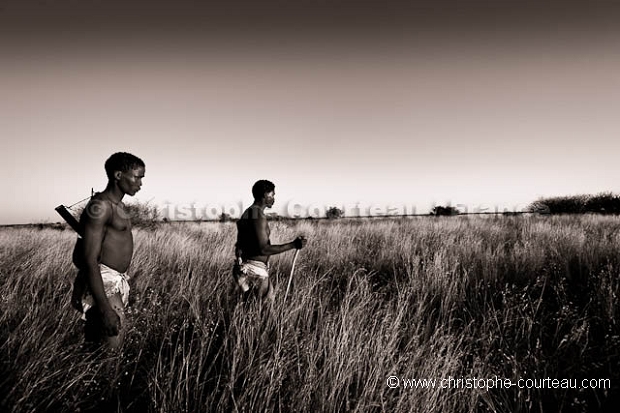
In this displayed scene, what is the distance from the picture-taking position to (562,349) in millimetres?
3115

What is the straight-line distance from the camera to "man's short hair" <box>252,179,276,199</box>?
3785 mm

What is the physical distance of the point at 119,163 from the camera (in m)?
2.43

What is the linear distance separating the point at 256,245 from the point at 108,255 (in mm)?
A: 1594

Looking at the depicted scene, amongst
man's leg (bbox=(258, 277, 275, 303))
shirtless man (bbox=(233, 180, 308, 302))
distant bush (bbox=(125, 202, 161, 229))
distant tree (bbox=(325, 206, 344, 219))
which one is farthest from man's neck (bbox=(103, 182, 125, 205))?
distant tree (bbox=(325, 206, 344, 219))

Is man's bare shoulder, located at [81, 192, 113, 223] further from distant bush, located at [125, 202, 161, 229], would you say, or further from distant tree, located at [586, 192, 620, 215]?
distant tree, located at [586, 192, 620, 215]

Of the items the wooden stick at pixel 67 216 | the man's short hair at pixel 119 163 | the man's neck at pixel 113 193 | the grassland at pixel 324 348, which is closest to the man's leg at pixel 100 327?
the grassland at pixel 324 348

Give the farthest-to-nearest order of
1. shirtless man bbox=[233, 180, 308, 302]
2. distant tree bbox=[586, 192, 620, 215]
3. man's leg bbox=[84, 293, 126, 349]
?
distant tree bbox=[586, 192, 620, 215]
shirtless man bbox=[233, 180, 308, 302]
man's leg bbox=[84, 293, 126, 349]

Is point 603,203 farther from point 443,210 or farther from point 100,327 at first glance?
point 100,327

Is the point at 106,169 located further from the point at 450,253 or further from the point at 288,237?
the point at 288,237

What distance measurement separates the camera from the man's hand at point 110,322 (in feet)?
6.96

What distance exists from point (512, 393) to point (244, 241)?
271 cm

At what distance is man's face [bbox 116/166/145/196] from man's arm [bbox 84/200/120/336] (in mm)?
212

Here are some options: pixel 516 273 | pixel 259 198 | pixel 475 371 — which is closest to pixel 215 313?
pixel 259 198

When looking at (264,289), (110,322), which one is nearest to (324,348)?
(110,322)
